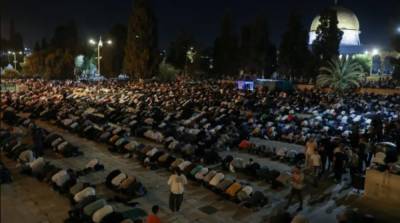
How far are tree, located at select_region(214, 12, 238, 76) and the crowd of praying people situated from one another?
88.6 ft

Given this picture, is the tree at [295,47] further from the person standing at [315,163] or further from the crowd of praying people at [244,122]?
the person standing at [315,163]

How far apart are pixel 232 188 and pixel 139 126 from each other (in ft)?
32.7

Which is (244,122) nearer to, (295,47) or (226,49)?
(295,47)

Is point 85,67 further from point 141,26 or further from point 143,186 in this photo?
point 143,186

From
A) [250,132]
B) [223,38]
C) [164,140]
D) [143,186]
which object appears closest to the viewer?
[143,186]

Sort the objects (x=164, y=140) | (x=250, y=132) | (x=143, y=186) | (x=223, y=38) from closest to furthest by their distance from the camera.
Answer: (x=143, y=186)
(x=164, y=140)
(x=250, y=132)
(x=223, y=38)

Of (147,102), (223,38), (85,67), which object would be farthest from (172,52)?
(147,102)

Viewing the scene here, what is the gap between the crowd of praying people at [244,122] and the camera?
13.3 m

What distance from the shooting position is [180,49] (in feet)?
209

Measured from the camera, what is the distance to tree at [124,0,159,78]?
50000mm

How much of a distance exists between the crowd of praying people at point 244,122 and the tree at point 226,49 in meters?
27.0

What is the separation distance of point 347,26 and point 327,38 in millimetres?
43794

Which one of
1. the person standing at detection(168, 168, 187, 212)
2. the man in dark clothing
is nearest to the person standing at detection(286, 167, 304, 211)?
the person standing at detection(168, 168, 187, 212)

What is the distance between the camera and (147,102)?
29203 mm
